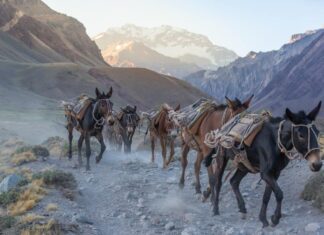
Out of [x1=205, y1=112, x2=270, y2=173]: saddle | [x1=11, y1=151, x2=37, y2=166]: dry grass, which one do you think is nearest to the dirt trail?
[x1=205, y1=112, x2=270, y2=173]: saddle

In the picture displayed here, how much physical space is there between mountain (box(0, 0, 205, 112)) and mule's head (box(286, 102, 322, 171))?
53.2 m

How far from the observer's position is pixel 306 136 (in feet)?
26.8

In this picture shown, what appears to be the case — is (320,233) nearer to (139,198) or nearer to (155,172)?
(139,198)

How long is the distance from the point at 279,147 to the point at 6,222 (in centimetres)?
492

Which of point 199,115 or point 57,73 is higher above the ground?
point 57,73

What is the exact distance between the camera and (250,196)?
1177cm

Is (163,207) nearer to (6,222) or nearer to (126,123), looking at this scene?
(6,222)

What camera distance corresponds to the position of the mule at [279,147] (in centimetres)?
812

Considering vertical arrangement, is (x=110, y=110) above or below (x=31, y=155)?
above

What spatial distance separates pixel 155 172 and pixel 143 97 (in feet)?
321

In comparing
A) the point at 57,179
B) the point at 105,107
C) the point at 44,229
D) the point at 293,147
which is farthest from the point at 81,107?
the point at 293,147

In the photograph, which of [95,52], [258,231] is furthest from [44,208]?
[95,52]

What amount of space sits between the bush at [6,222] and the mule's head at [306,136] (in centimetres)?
507

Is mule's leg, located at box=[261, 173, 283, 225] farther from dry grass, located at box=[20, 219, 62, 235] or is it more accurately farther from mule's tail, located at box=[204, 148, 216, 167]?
dry grass, located at box=[20, 219, 62, 235]
